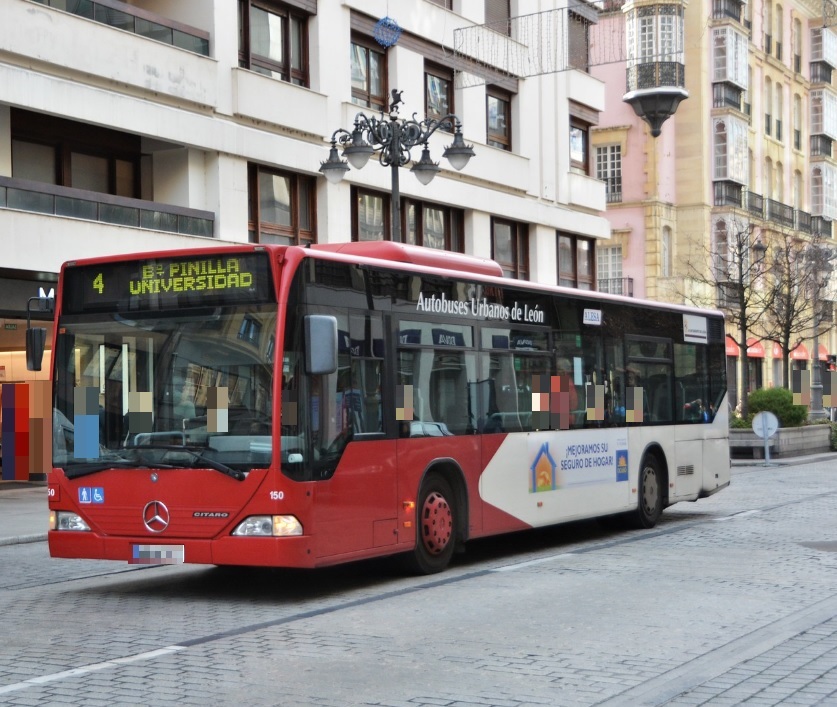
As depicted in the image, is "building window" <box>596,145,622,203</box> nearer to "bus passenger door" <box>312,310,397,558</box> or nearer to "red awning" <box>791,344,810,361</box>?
"red awning" <box>791,344,810,361</box>

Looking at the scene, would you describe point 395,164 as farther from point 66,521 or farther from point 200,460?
point 200,460

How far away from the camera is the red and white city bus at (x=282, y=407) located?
1048 centimetres

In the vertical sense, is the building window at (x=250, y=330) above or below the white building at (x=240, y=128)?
below

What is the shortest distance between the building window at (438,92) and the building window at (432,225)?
221 centimetres

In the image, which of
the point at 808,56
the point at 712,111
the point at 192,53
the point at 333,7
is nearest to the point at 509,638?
the point at 192,53

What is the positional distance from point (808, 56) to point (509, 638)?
63778 mm

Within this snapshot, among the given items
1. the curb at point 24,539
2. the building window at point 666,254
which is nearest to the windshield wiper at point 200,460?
the curb at point 24,539

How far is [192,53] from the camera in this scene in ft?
82.9

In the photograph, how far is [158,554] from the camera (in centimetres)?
1072

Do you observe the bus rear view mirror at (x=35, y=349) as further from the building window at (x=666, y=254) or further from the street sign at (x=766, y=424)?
the building window at (x=666, y=254)

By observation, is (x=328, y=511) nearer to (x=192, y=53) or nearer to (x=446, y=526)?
(x=446, y=526)

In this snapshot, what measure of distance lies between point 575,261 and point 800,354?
29.3 m

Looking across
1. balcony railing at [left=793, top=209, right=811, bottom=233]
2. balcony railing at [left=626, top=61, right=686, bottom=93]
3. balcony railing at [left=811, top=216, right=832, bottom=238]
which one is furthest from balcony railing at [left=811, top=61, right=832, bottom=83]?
balcony railing at [left=626, top=61, right=686, bottom=93]

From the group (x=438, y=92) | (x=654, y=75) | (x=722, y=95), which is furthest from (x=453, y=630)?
(x=722, y=95)
